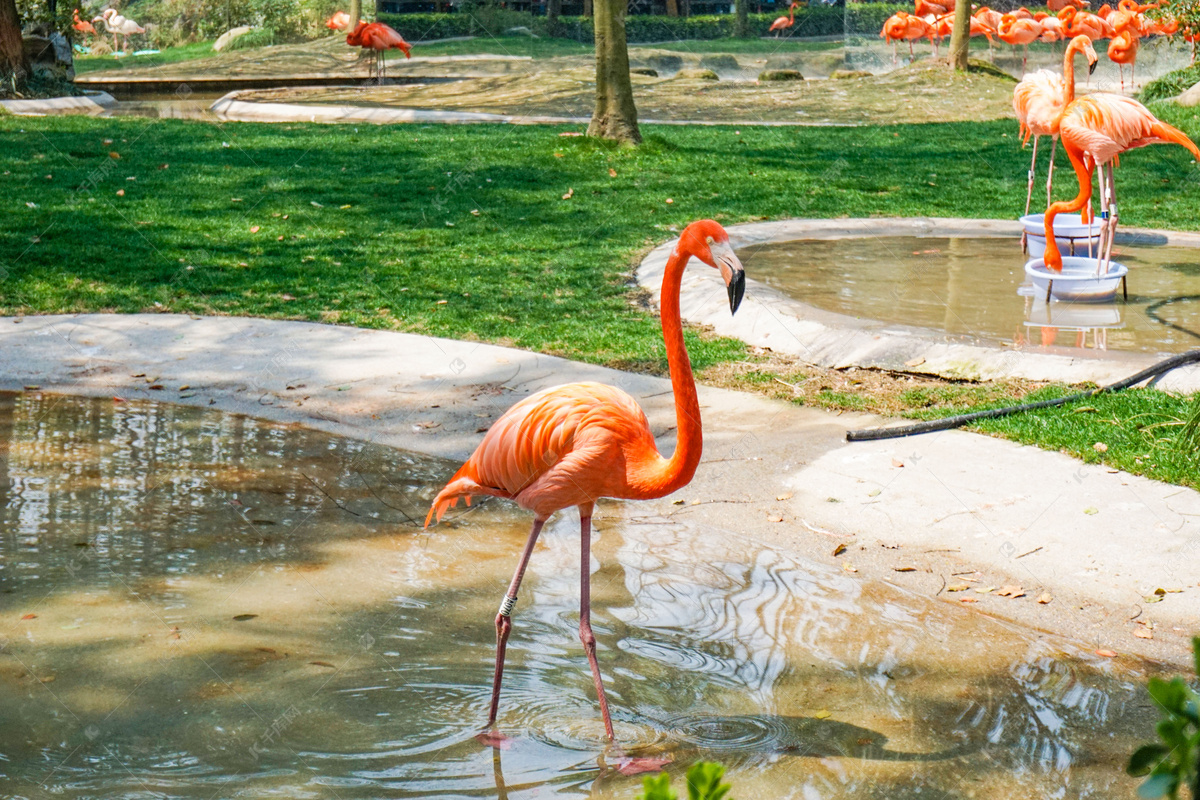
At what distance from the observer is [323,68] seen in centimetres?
2691

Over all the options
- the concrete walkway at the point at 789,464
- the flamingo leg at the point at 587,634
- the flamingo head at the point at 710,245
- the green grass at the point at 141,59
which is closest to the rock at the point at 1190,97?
the concrete walkway at the point at 789,464

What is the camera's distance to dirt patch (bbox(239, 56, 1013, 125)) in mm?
19031

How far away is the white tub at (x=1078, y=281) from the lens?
25.6 feet

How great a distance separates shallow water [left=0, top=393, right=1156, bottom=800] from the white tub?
4.24 metres

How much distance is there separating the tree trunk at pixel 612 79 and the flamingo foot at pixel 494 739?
1003cm

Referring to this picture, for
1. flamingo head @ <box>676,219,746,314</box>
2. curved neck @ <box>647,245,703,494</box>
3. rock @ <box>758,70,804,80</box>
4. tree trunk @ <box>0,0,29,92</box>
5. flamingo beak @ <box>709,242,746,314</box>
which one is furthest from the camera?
rock @ <box>758,70,804,80</box>

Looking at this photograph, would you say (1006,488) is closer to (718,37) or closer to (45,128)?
(45,128)

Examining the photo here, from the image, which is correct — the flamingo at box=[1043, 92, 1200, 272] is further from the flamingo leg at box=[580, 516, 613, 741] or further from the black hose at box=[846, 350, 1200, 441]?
the flamingo leg at box=[580, 516, 613, 741]

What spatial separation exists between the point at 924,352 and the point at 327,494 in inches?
139

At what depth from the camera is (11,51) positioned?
17188 mm

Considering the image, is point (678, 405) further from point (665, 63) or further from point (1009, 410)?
point (665, 63)

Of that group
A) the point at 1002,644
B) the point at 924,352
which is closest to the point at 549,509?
the point at 1002,644

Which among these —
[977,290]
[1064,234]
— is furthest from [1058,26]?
[977,290]

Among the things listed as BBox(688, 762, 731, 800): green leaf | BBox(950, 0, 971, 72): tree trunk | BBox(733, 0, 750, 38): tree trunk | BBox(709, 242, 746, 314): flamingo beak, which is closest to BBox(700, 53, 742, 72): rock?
BBox(733, 0, 750, 38): tree trunk
